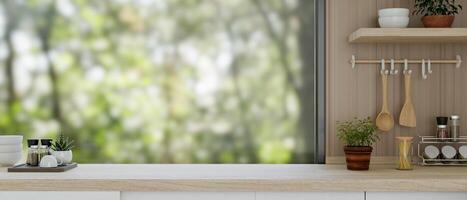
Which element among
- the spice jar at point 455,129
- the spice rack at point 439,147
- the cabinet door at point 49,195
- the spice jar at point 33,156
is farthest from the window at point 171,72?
the cabinet door at point 49,195

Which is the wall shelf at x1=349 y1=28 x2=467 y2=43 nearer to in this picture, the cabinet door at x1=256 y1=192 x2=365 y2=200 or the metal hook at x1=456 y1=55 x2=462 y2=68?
the metal hook at x1=456 y1=55 x2=462 y2=68

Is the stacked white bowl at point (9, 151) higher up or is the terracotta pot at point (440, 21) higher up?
the terracotta pot at point (440, 21)

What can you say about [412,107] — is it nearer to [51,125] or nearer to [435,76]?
[435,76]

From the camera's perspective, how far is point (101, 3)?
11.4ft

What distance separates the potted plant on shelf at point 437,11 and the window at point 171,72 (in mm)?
561

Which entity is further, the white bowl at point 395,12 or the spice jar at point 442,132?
the spice jar at point 442,132

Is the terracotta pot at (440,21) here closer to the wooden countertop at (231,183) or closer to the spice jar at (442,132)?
the spice jar at (442,132)

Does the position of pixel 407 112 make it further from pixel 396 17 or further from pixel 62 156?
pixel 62 156

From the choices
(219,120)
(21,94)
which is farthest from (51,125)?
(219,120)

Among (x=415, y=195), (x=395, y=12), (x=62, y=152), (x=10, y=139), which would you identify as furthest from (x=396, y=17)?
(x=10, y=139)

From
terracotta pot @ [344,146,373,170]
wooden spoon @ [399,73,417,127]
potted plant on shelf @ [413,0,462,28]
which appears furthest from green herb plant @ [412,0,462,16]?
terracotta pot @ [344,146,373,170]

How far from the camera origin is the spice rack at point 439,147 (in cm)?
318

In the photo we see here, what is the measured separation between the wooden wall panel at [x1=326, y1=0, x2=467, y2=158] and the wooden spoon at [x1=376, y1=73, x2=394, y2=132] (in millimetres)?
55

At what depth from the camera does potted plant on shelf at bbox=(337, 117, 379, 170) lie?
298cm
